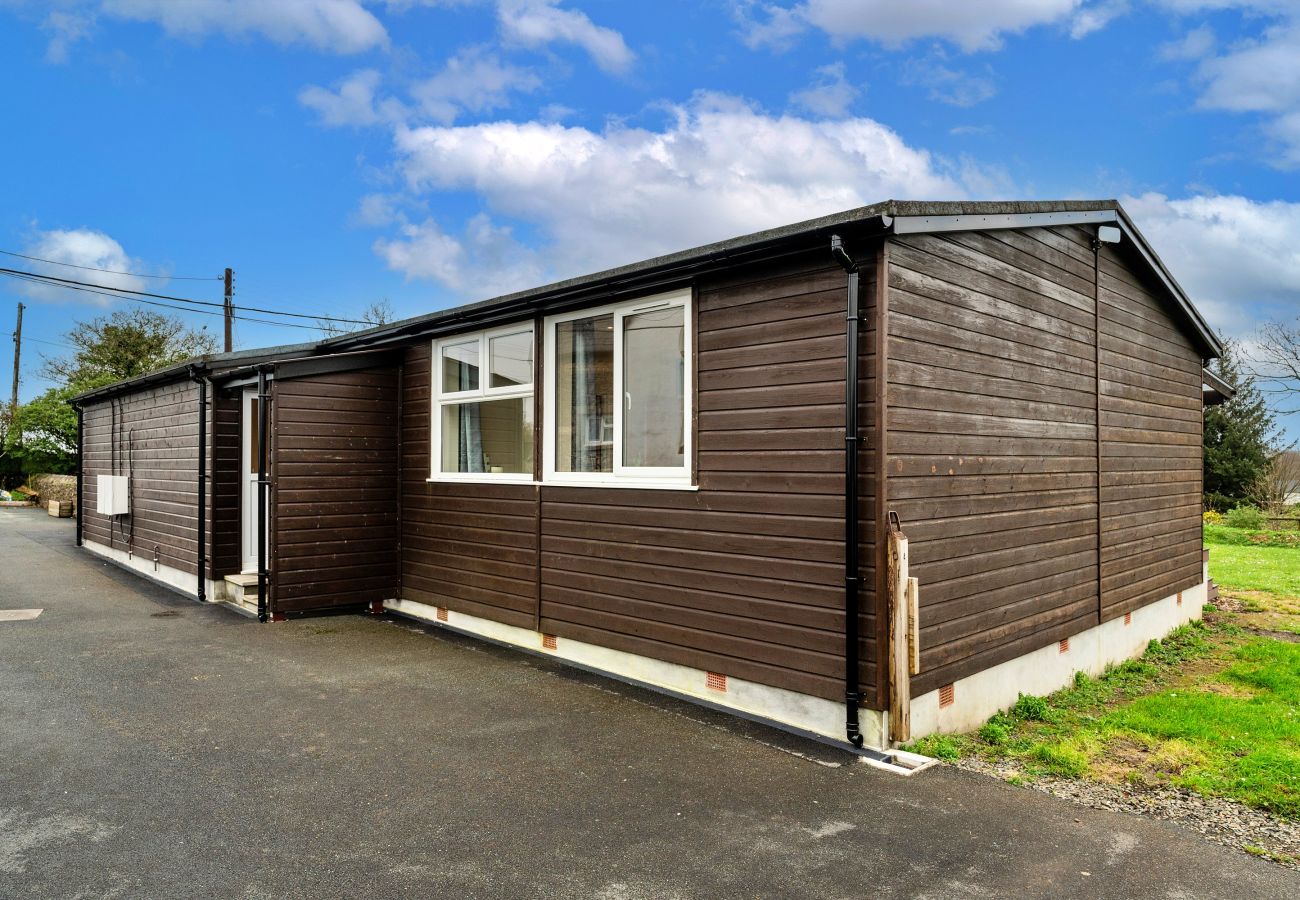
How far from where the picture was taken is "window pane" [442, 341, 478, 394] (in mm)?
6766

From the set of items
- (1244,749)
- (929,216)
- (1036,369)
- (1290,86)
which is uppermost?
(1290,86)

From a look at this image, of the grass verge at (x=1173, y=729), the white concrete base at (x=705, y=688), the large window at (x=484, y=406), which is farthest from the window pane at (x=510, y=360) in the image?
the grass verge at (x=1173, y=729)

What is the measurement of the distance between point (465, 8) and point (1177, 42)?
961 centimetres

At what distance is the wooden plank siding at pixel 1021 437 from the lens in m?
4.18

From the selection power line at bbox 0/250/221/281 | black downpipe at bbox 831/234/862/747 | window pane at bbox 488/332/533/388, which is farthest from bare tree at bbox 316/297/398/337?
black downpipe at bbox 831/234/862/747

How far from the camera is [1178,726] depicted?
4875 mm

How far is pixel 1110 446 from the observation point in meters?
6.43

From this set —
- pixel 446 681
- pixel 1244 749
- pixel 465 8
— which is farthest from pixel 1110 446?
pixel 465 8

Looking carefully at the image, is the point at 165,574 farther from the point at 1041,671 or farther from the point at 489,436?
the point at 1041,671

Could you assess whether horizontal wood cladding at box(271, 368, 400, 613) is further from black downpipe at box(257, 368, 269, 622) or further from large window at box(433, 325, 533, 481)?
large window at box(433, 325, 533, 481)

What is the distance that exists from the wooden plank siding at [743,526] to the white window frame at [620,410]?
7cm

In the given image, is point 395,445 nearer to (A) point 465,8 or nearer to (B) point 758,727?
(B) point 758,727

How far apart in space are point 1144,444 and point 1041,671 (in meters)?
2.99

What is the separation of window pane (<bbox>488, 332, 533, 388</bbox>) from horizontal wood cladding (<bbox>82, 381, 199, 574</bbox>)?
13.4 feet
